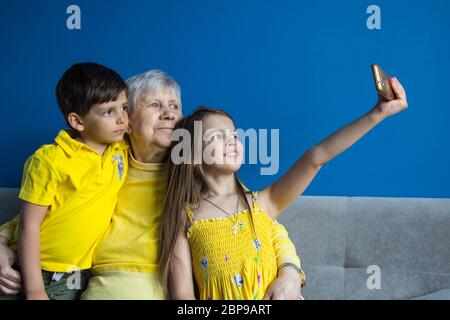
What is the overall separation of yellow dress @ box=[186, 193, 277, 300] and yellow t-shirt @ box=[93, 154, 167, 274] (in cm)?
12

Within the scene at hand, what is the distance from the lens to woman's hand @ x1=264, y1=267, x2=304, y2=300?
1415 millimetres

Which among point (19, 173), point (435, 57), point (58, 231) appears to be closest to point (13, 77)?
point (19, 173)

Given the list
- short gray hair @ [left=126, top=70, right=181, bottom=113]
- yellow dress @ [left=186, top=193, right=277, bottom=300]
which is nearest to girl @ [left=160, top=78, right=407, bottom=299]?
yellow dress @ [left=186, top=193, right=277, bottom=300]

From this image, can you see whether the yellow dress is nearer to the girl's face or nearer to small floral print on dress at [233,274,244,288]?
small floral print on dress at [233,274,244,288]

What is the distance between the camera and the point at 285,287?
1420 millimetres

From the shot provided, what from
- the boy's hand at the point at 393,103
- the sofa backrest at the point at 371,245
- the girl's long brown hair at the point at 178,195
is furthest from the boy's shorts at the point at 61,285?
the boy's hand at the point at 393,103

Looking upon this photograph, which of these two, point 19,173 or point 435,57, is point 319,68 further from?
point 19,173

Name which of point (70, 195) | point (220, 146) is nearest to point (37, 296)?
point (70, 195)

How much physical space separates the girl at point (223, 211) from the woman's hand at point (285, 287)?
3 centimetres

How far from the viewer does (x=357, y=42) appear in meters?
1.85

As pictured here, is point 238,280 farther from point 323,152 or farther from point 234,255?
point 323,152

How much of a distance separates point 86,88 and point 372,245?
3.06 feet

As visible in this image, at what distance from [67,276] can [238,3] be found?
1.04m

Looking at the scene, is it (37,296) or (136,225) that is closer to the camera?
(37,296)
